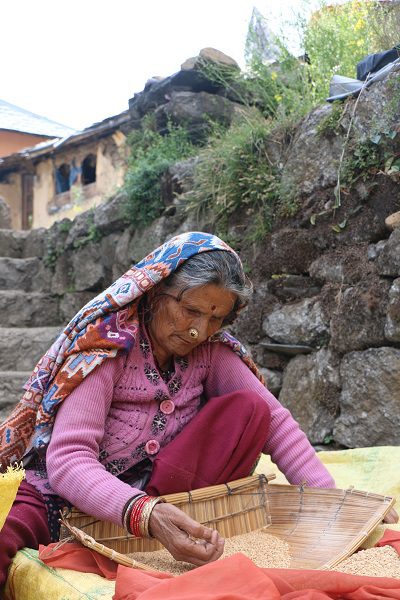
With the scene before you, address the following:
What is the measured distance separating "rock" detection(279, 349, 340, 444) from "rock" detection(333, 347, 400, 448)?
2.5 inches

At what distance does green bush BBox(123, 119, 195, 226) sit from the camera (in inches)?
218

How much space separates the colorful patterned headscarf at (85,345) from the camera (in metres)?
1.96

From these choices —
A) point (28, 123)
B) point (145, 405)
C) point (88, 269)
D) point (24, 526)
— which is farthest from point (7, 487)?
point (28, 123)

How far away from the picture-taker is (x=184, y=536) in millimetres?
1648

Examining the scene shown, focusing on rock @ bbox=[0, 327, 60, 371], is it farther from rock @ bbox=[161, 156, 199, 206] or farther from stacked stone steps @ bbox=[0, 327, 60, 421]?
rock @ bbox=[161, 156, 199, 206]

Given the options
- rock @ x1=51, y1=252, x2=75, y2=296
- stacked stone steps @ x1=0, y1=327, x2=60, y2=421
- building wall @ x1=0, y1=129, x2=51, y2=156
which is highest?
building wall @ x1=0, y1=129, x2=51, y2=156

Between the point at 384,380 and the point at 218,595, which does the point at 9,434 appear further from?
the point at 384,380

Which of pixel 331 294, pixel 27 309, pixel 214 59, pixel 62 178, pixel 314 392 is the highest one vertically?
pixel 214 59

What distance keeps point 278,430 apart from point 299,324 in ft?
5.47

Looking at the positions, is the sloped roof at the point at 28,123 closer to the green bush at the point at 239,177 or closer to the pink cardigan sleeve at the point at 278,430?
the green bush at the point at 239,177

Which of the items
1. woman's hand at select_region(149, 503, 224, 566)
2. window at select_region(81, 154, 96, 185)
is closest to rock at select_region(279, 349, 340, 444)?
woman's hand at select_region(149, 503, 224, 566)

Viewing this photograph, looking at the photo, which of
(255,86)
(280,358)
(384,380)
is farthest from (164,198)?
(384,380)

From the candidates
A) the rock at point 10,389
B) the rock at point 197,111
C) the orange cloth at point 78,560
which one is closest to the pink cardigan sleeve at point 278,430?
the orange cloth at point 78,560

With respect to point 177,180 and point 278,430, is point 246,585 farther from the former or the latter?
point 177,180
